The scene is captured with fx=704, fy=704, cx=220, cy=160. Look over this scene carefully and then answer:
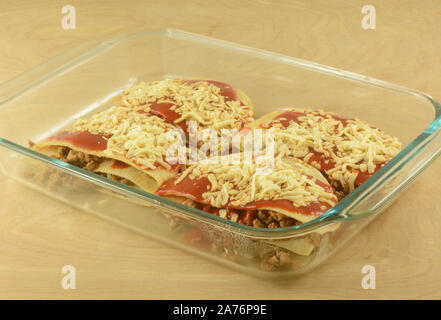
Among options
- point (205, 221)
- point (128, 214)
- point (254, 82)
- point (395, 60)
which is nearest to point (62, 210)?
point (128, 214)

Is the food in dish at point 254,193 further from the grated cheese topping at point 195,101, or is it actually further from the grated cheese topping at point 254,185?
the grated cheese topping at point 195,101

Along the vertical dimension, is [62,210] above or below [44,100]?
below

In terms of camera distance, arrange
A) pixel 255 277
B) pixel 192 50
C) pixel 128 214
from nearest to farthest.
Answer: pixel 255 277 < pixel 128 214 < pixel 192 50

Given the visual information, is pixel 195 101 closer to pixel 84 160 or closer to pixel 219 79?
pixel 219 79

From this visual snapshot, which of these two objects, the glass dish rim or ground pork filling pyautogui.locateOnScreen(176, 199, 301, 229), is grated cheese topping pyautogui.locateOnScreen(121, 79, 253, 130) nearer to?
the glass dish rim

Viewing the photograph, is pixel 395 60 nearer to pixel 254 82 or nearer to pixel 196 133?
pixel 254 82

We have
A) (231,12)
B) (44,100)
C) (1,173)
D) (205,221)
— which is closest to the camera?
(205,221)
